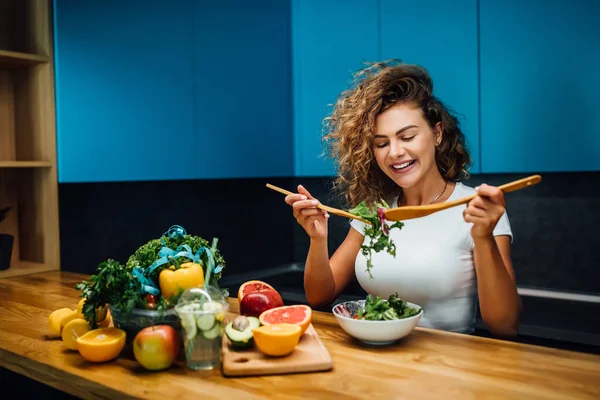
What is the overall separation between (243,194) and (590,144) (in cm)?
167

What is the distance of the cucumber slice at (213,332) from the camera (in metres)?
1.08

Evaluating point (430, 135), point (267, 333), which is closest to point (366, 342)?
point (267, 333)

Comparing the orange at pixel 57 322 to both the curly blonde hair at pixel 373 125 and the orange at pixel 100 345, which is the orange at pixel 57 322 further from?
the curly blonde hair at pixel 373 125

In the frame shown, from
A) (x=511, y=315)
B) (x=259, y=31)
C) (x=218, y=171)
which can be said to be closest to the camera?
(x=511, y=315)

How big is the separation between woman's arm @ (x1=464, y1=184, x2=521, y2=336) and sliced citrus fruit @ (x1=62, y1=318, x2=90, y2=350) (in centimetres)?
84

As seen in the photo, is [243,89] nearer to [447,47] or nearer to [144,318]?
[447,47]

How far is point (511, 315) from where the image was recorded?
147cm

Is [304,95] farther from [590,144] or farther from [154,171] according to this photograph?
[590,144]

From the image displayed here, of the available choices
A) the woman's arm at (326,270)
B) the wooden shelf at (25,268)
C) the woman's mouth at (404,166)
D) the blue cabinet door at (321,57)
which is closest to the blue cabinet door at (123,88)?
the wooden shelf at (25,268)

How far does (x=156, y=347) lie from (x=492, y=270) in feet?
2.61

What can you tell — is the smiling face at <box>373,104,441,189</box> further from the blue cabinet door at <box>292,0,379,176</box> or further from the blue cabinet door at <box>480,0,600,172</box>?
the blue cabinet door at <box>292,0,379,176</box>

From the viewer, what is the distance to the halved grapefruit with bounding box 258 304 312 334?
1.20 meters

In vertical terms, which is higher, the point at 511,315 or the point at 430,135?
the point at 430,135

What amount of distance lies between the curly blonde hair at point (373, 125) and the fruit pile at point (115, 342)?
890 mm
